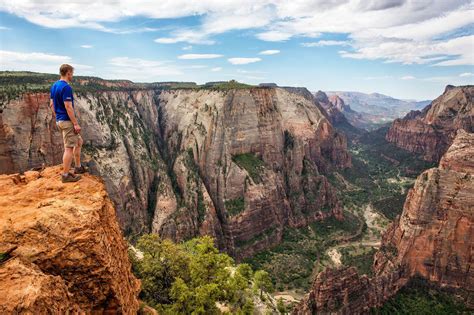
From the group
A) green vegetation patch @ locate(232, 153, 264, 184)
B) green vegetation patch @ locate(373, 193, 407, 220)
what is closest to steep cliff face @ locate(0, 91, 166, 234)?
green vegetation patch @ locate(232, 153, 264, 184)

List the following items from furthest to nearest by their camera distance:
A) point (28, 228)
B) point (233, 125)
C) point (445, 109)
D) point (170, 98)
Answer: point (445, 109) < point (170, 98) < point (233, 125) < point (28, 228)

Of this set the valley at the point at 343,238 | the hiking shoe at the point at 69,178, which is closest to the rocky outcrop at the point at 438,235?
the valley at the point at 343,238

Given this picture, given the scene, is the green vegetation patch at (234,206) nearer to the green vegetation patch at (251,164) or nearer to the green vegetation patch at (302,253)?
the green vegetation patch at (251,164)

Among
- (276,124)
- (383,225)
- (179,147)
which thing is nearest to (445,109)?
(383,225)

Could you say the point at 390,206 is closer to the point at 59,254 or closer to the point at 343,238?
the point at 343,238

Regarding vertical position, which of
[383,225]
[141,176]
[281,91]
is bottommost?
[383,225]

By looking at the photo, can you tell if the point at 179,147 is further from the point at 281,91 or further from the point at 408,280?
the point at 408,280

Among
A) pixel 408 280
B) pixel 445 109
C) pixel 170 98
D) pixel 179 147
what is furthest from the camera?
pixel 445 109
